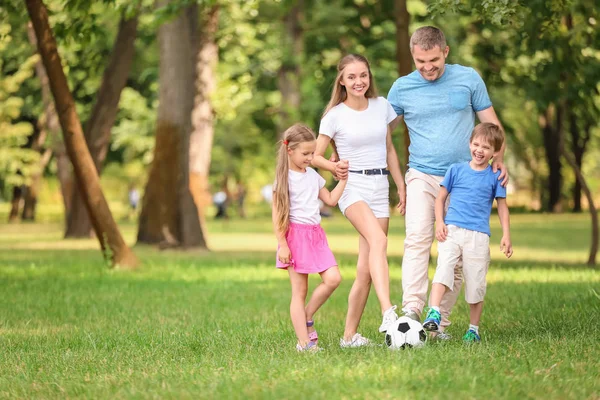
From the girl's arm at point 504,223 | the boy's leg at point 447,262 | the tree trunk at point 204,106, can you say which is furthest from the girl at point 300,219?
the tree trunk at point 204,106

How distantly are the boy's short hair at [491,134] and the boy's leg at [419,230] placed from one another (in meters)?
0.58

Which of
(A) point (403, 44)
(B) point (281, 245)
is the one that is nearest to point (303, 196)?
(B) point (281, 245)

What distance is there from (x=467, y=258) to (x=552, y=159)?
152 feet

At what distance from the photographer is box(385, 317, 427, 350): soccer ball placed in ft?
26.5

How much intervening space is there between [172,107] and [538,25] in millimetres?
9773

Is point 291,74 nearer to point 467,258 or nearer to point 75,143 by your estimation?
point 75,143

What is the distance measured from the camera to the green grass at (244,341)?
6664 millimetres

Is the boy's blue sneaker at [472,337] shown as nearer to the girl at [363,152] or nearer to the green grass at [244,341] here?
the green grass at [244,341]

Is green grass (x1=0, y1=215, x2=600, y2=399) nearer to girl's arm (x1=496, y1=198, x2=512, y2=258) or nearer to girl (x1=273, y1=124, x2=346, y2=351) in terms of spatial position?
girl (x1=273, y1=124, x2=346, y2=351)

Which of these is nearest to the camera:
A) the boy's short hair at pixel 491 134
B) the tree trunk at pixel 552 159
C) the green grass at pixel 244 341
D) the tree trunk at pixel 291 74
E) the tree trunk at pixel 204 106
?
the green grass at pixel 244 341

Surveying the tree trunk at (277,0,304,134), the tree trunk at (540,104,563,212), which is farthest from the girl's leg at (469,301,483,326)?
the tree trunk at (540,104,563,212)

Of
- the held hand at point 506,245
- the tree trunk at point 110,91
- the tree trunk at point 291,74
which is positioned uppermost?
the tree trunk at point 291,74

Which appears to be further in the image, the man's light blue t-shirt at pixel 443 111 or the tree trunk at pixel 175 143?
the tree trunk at pixel 175 143

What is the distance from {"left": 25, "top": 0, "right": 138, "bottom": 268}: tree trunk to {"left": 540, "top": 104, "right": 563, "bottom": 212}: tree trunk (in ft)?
108
